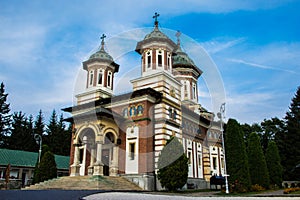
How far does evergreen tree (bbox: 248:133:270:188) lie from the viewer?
2312cm

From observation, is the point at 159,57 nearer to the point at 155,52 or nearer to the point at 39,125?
the point at 155,52

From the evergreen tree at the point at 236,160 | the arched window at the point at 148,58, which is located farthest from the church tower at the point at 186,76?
the evergreen tree at the point at 236,160

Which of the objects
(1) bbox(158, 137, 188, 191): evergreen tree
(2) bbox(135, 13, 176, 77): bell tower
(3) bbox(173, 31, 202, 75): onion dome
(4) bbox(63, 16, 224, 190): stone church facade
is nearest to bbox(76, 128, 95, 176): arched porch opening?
(4) bbox(63, 16, 224, 190): stone church facade

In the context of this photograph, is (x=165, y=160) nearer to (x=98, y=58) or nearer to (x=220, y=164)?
(x=98, y=58)

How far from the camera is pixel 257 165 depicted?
23.5 meters

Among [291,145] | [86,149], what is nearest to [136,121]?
[86,149]

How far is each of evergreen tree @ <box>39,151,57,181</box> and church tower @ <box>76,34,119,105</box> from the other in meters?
6.55

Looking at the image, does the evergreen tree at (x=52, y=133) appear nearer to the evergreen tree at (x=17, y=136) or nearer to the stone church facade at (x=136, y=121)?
the evergreen tree at (x=17, y=136)

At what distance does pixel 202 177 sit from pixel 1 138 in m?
38.7

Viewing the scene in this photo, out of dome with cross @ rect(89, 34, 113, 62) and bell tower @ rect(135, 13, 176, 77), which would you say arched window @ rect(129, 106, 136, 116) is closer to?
bell tower @ rect(135, 13, 176, 77)

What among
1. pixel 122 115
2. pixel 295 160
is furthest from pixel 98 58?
pixel 295 160

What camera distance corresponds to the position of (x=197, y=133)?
31.8 metres

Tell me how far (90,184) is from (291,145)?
1222 inches

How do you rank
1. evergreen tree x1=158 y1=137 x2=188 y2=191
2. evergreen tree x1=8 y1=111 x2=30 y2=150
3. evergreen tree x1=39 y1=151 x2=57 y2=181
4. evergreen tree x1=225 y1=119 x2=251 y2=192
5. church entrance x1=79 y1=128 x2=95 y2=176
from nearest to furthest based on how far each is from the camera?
evergreen tree x1=225 y1=119 x2=251 y2=192 → evergreen tree x1=158 y1=137 x2=188 y2=191 → church entrance x1=79 y1=128 x2=95 y2=176 → evergreen tree x1=39 y1=151 x2=57 y2=181 → evergreen tree x1=8 y1=111 x2=30 y2=150
